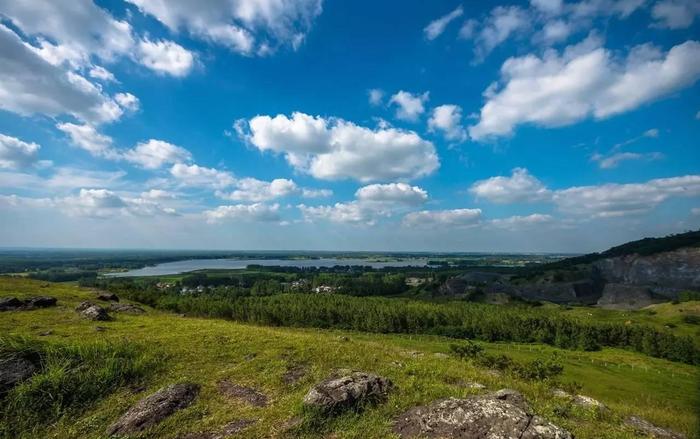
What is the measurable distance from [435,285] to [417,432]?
191 meters

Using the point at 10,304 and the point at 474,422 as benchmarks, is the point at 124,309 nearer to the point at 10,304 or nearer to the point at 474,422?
the point at 10,304

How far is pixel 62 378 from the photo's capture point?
12312mm

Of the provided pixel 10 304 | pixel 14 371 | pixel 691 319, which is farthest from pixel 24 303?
pixel 691 319

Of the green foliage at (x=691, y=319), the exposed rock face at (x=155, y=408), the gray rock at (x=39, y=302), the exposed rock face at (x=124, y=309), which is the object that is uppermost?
the gray rock at (x=39, y=302)

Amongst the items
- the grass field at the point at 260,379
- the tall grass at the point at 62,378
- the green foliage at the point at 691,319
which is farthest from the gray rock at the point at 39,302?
the green foliage at the point at 691,319

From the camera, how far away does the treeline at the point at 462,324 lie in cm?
9080

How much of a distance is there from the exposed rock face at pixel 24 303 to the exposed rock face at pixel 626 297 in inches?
7543

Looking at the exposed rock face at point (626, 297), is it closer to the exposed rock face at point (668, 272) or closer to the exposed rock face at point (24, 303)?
the exposed rock face at point (668, 272)

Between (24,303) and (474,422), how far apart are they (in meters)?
37.2

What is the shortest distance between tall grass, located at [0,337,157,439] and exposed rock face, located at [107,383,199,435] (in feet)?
7.56

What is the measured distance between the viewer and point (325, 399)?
11.1 m

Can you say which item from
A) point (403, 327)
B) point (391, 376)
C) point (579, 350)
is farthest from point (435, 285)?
point (391, 376)

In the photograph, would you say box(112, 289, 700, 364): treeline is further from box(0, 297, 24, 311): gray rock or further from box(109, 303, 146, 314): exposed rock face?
box(0, 297, 24, 311): gray rock

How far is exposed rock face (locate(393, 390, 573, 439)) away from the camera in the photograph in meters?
9.00
